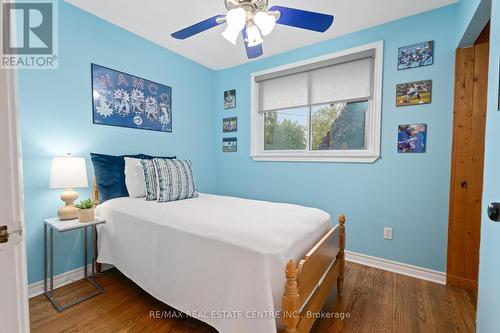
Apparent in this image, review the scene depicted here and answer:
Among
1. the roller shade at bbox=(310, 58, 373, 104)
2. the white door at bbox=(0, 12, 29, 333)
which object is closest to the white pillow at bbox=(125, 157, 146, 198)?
the white door at bbox=(0, 12, 29, 333)

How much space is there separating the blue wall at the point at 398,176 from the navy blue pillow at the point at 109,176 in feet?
6.23

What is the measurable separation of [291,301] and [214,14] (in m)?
2.44

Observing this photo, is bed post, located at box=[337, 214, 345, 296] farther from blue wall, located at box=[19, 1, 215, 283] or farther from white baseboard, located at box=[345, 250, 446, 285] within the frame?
blue wall, located at box=[19, 1, 215, 283]

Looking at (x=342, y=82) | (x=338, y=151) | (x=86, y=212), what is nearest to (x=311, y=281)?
(x=338, y=151)

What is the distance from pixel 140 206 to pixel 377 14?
2807mm

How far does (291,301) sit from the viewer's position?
1066mm

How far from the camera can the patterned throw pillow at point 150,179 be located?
85.8 inches

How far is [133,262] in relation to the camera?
178 centimetres

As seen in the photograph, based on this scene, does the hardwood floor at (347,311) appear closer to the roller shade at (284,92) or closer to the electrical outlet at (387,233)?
the electrical outlet at (387,233)

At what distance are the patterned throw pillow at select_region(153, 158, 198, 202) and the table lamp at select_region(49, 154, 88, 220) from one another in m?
0.59

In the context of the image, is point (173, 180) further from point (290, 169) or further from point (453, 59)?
point (453, 59)

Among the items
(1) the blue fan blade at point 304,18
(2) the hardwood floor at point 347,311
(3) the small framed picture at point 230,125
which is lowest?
(2) the hardwood floor at point 347,311

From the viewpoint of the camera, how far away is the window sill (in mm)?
2451

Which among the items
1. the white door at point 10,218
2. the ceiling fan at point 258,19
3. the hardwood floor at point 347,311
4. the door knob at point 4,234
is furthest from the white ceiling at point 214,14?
the hardwood floor at point 347,311
